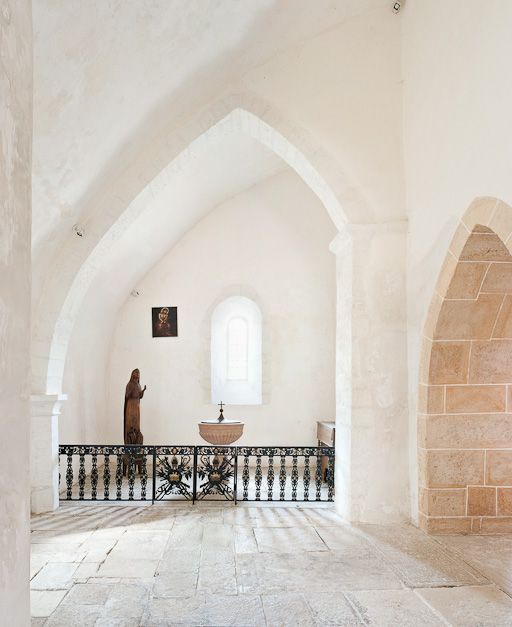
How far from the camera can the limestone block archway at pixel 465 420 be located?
18.4 ft

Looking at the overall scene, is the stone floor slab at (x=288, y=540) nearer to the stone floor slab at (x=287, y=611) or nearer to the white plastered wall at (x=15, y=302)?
the stone floor slab at (x=287, y=611)

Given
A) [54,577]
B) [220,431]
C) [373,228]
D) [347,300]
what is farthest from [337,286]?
[54,577]

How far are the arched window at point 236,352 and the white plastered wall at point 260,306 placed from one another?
21cm

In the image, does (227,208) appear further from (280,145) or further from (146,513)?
(146,513)

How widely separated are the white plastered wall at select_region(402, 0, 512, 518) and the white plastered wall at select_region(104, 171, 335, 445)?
400cm

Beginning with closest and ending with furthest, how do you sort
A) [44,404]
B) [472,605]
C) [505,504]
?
[472,605] < [505,504] < [44,404]

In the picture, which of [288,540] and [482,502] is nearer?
[288,540]

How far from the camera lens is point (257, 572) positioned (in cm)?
450

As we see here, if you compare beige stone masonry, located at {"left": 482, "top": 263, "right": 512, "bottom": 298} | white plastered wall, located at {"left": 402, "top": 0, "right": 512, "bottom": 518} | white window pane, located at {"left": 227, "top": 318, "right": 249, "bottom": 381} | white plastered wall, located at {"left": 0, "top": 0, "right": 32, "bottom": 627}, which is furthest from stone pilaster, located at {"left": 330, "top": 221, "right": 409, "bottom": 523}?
white plastered wall, located at {"left": 0, "top": 0, "right": 32, "bottom": 627}

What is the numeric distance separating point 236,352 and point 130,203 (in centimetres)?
450

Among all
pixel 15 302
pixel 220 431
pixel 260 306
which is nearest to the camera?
pixel 15 302

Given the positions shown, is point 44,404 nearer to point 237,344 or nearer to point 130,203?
point 130,203

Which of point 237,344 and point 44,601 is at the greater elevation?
point 237,344

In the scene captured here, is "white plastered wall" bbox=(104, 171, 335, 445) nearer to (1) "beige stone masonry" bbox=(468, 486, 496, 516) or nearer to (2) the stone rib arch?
(2) the stone rib arch
